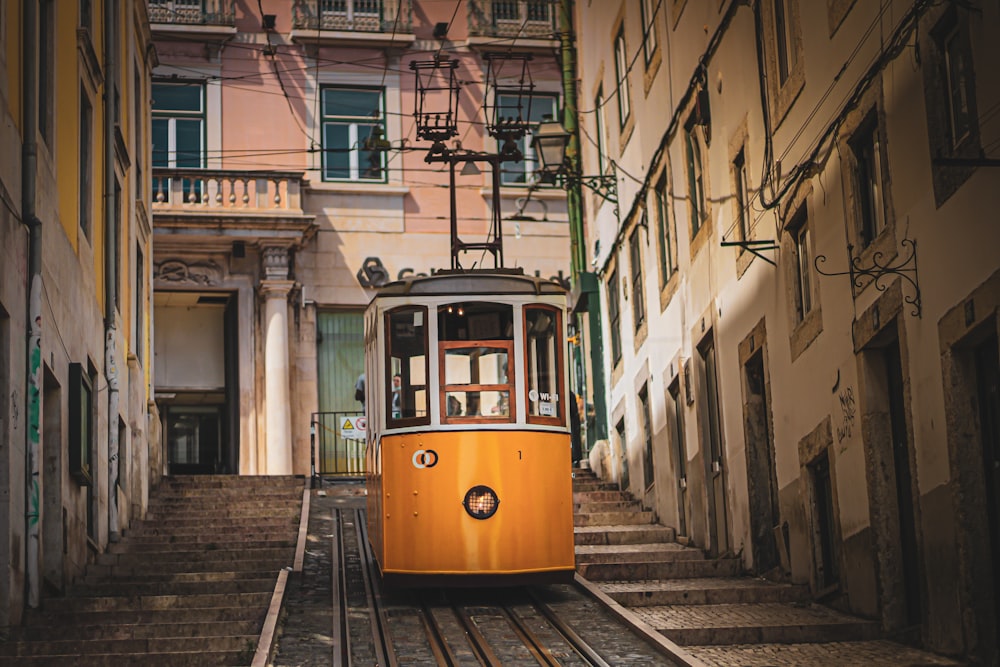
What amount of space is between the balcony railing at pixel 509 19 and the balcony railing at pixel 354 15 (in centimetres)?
137

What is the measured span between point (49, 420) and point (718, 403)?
758cm

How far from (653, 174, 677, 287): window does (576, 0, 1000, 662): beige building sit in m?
0.04

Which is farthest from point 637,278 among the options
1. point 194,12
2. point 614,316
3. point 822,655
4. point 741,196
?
point 194,12

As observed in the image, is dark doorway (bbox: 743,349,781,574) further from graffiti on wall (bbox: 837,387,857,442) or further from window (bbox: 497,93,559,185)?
window (bbox: 497,93,559,185)

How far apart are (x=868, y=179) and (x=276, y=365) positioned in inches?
679

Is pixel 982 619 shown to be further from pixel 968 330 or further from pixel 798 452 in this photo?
pixel 798 452

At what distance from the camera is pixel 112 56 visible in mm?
18891

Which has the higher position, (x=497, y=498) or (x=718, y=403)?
(x=718, y=403)

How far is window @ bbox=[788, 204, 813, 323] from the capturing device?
46.9 ft

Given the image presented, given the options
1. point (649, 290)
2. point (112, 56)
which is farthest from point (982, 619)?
point (112, 56)

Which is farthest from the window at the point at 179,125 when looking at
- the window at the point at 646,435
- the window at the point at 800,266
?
the window at the point at 800,266

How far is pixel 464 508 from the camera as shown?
14.0 m

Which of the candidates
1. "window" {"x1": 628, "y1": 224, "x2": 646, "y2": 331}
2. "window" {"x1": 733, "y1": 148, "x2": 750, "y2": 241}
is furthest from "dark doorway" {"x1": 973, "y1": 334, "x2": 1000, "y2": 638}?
"window" {"x1": 628, "y1": 224, "x2": 646, "y2": 331}

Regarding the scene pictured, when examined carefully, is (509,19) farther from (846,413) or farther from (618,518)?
(846,413)
